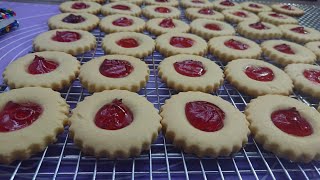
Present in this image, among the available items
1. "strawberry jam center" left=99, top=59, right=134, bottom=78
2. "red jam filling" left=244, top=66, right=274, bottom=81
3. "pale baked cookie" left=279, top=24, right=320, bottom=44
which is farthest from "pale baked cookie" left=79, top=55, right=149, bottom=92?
"pale baked cookie" left=279, top=24, right=320, bottom=44

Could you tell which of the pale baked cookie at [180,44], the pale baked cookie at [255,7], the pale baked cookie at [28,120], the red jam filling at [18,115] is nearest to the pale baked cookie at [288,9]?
the pale baked cookie at [255,7]

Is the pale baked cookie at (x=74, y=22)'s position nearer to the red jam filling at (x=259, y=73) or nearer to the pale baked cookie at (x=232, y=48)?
the pale baked cookie at (x=232, y=48)

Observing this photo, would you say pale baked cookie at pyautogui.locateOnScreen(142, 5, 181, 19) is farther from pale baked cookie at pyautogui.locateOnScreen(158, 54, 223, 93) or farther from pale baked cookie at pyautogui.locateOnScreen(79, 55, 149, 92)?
pale baked cookie at pyautogui.locateOnScreen(79, 55, 149, 92)

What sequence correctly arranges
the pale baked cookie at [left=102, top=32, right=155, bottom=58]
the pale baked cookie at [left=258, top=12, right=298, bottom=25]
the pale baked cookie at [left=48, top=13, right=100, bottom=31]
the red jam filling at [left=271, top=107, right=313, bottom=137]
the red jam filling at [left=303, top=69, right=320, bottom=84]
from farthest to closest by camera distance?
the pale baked cookie at [left=258, top=12, right=298, bottom=25] < the pale baked cookie at [left=48, top=13, right=100, bottom=31] < the pale baked cookie at [left=102, top=32, right=155, bottom=58] < the red jam filling at [left=303, top=69, right=320, bottom=84] < the red jam filling at [left=271, top=107, right=313, bottom=137]

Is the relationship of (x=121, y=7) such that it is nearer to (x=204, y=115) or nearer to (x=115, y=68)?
(x=115, y=68)

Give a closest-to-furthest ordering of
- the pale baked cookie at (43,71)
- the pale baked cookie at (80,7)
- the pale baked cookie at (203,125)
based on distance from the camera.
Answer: the pale baked cookie at (203,125) → the pale baked cookie at (43,71) → the pale baked cookie at (80,7)

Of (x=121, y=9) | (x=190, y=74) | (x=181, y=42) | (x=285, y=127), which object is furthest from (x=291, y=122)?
(x=121, y=9)
